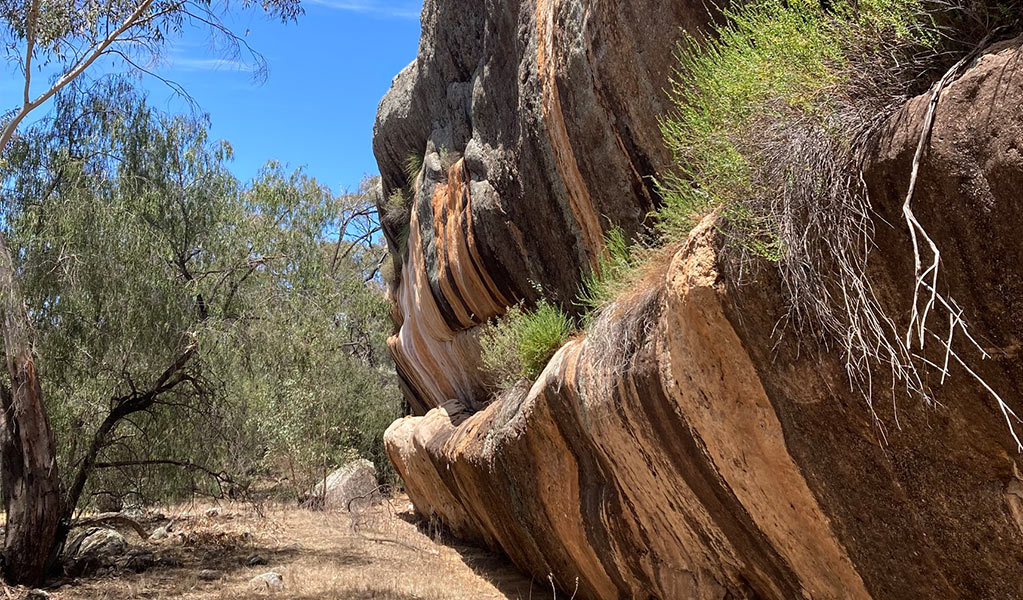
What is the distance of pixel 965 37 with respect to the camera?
9.85ft

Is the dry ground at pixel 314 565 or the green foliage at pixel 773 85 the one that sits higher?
the green foliage at pixel 773 85

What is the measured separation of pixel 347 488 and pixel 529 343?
10.7m

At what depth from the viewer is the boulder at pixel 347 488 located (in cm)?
1662

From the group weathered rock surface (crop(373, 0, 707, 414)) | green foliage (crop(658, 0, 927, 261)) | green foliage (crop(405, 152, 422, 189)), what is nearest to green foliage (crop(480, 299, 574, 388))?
weathered rock surface (crop(373, 0, 707, 414))

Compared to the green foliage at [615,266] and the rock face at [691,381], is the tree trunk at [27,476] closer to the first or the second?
the rock face at [691,381]

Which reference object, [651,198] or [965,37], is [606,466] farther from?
[965,37]

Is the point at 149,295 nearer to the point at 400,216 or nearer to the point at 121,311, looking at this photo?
the point at 121,311

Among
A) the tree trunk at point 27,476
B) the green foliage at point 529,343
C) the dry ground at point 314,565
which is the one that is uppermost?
the tree trunk at point 27,476

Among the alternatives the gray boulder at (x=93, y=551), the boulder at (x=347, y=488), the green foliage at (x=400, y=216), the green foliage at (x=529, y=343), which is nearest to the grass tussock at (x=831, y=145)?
the green foliage at (x=529, y=343)

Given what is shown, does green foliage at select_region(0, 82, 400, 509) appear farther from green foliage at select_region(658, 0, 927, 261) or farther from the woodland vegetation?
green foliage at select_region(658, 0, 927, 261)

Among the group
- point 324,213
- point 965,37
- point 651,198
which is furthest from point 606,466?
point 324,213

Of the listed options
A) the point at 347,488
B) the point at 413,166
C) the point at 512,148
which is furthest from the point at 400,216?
the point at 512,148

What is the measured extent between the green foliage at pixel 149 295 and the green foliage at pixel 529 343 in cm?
353

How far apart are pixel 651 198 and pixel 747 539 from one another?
308 centimetres
